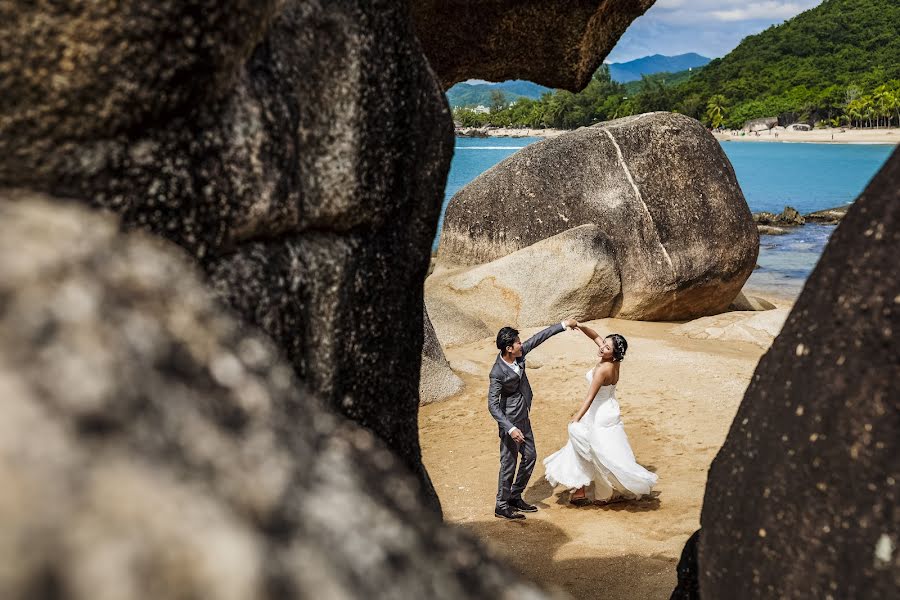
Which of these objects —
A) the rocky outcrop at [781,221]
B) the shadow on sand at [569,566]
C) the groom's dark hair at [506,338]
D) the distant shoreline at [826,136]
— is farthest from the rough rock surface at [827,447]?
the distant shoreline at [826,136]

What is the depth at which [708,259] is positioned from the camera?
1089 cm

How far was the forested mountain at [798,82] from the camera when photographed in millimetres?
61125

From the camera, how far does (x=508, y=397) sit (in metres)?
6.12

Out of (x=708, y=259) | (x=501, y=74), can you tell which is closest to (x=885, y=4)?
(x=708, y=259)

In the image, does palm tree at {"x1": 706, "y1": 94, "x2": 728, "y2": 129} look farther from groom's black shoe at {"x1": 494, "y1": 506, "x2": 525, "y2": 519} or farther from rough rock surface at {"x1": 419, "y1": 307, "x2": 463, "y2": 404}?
groom's black shoe at {"x1": 494, "y1": 506, "x2": 525, "y2": 519}

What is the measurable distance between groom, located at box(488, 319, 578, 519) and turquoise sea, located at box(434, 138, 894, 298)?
411 centimetres

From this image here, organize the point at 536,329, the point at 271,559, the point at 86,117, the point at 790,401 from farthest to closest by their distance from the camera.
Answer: the point at 536,329 < the point at 790,401 < the point at 86,117 < the point at 271,559

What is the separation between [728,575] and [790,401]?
0.53 metres

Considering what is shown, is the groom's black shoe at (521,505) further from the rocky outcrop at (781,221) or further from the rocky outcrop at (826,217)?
the rocky outcrop at (826,217)

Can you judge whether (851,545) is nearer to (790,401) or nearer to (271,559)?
(790,401)

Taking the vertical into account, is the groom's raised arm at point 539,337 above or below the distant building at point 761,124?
below

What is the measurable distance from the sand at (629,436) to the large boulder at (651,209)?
1.76 ft

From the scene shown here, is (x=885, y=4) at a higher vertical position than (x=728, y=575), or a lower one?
higher

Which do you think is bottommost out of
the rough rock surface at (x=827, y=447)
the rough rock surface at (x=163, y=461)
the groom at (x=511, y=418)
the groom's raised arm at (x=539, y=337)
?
the groom at (x=511, y=418)
